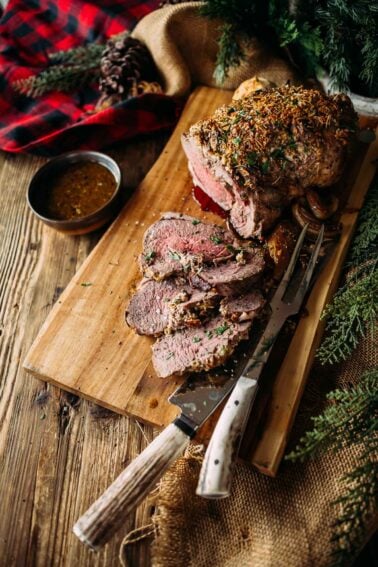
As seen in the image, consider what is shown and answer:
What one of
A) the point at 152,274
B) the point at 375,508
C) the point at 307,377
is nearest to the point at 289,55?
the point at 152,274

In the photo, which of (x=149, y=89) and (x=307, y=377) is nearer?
(x=307, y=377)

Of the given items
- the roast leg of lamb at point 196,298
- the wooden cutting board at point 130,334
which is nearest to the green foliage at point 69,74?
the wooden cutting board at point 130,334

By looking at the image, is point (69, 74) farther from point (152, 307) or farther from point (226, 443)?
point (226, 443)

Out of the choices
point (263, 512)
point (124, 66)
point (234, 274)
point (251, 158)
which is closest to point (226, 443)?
point (263, 512)

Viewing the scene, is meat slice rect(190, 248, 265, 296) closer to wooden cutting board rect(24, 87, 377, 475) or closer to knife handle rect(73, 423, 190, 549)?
wooden cutting board rect(24, 87, 377, 475)

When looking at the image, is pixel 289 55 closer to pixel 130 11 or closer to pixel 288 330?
pixel 130 11

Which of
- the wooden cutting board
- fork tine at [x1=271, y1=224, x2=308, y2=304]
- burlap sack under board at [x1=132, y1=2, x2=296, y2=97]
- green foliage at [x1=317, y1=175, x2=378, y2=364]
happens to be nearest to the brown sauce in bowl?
the wooden cutting board
